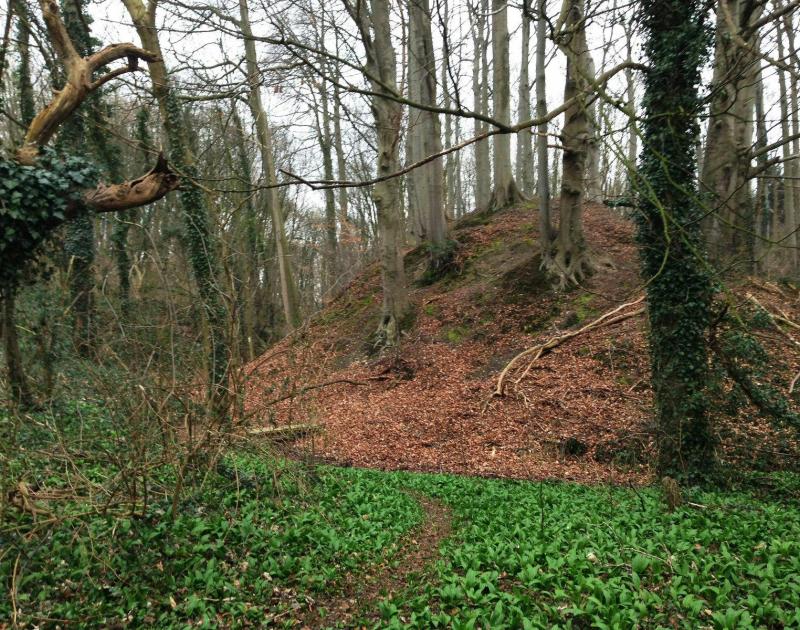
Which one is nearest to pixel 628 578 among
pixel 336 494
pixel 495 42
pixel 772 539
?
pixel 772 539

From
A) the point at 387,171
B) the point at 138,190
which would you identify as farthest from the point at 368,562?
the point at 387,171

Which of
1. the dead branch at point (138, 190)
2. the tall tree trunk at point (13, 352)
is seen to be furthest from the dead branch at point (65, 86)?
the tall tree trunk at point (13, 352)

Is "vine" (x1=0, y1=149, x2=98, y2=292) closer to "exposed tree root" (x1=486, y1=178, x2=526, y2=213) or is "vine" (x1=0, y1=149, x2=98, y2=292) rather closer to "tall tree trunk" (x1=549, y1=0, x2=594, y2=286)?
"tall tree trunk" (x1=549, y1=0, x2=594, y2=286)

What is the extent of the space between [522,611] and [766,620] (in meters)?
1.77

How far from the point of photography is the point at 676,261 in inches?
319

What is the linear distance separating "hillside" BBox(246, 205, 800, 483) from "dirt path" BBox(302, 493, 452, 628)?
7.73ft

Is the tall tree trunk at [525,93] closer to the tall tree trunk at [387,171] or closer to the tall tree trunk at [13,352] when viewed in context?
A: the tall tree trunk at [387,171]

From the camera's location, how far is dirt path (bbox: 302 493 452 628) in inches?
196

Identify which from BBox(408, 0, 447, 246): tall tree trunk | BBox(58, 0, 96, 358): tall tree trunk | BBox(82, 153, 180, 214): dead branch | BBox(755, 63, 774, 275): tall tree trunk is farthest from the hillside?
BBox(58, 0, 96, 358): tall tree trunk

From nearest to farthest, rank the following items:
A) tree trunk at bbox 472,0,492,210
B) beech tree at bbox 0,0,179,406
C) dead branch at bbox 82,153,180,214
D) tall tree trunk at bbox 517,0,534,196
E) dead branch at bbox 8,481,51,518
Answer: dead branch at bbox 8,481,51,518 < beech tree at bbox 0,0,179,406 < dead branch at bbox 82,153,180,214 < tall tree trunk at bbox 517,0,534,196 < tree trunk at bbox 472,0,492,210

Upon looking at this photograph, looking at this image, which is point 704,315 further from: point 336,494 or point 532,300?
point 532,300

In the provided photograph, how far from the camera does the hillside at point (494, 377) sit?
1016 cm

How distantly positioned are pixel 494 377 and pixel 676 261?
7.13m

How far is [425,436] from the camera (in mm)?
13008
